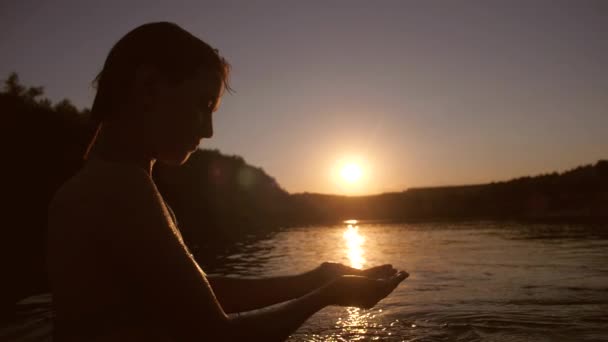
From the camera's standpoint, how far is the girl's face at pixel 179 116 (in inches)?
64.2

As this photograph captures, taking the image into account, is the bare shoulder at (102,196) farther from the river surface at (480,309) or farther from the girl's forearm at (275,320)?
the river surface at (480,309)

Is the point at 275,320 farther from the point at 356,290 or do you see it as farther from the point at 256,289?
the point at 256,289

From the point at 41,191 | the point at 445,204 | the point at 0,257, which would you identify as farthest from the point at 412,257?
the point at 445,204

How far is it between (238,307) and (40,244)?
63.9 ft

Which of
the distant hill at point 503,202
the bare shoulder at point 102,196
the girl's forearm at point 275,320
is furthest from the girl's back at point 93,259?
the distant hill at point 503,202

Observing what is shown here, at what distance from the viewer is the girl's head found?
1.63 meters

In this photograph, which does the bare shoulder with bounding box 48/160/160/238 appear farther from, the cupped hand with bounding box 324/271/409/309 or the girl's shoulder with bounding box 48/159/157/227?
the cupped hand with bounding box 324/271/409/309

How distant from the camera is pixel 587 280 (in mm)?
9297

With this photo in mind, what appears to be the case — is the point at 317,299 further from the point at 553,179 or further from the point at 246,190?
the point at 246,190

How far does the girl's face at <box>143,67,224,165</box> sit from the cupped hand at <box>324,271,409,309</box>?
0.83 meters

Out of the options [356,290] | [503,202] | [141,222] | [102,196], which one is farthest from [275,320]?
[503,202]

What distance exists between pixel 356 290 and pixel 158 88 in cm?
120

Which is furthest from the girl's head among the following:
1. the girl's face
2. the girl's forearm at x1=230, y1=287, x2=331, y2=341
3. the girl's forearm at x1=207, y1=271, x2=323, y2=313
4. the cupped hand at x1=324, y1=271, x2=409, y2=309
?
the girl's forearm at x1=207, y1=271, x2=323, y2=313

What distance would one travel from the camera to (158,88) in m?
1.63
